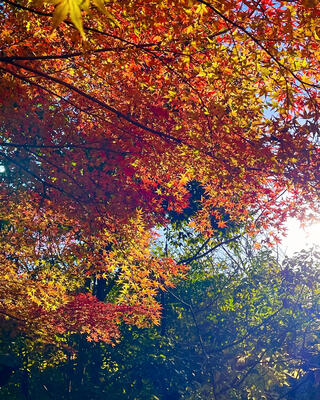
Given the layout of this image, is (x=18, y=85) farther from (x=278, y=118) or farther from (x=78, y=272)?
(x=78, y=272)

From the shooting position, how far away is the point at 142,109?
4.91 metres

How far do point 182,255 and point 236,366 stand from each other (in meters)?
4.97

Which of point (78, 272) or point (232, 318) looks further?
point (232, 318)

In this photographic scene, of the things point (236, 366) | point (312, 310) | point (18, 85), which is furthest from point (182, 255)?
point (18, 85)

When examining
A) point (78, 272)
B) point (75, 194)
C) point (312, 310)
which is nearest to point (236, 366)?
point (312, 310)

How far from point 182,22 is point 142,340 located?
10908 mm

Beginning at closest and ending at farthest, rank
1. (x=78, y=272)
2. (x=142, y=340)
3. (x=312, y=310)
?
(x=78, y=272) < (x=142, y=340) < (x=312, y=310)

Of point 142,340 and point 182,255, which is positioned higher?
point 182,255

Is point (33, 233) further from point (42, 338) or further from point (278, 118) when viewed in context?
point (278, 118)

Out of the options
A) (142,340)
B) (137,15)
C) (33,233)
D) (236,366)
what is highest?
(33,233)

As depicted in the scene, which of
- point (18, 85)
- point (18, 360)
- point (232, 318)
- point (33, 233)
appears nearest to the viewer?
point (18, 85)

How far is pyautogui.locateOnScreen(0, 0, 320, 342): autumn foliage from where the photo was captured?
12.5 ft

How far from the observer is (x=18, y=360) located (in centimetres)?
1131

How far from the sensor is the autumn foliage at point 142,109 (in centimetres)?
379
